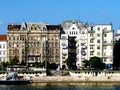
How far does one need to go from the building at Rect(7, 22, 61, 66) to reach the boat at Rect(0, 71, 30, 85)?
27709mm

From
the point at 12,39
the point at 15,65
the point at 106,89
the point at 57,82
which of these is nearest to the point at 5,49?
the point at 12,39

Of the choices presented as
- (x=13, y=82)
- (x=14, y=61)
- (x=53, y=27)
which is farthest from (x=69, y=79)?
(x=53, y=27)

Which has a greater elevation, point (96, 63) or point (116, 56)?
point (116, 56)

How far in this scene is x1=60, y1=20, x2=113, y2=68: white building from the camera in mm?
127812

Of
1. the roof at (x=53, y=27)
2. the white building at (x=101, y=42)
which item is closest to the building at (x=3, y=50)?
the roof at (x=53, y=27)

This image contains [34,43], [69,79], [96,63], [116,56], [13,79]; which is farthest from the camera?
[116,56]

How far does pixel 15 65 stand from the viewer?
120 metres

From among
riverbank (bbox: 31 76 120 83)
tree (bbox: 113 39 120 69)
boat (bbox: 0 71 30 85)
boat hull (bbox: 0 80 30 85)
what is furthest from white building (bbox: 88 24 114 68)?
boat hull (bbox: 0 80 30 85)

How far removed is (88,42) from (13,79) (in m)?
37.4

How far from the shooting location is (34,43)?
130 metres

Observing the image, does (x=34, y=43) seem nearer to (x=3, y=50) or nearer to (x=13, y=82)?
(x=3, y=50)

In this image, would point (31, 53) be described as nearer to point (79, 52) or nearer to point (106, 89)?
point (79, 52)

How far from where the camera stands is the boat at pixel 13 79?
94875 mm

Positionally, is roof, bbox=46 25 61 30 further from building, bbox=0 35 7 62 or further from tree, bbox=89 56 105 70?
tree, bbox=89 56 105 70
